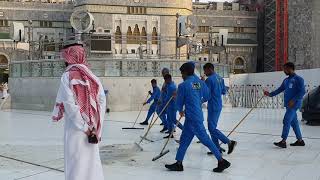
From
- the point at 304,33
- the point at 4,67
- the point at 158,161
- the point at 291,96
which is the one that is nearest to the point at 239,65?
the point at 304,33

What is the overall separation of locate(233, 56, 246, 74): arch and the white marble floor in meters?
43.4

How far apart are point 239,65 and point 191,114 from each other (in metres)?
49.2

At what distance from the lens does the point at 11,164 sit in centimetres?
660

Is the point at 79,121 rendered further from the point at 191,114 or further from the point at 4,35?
the point at 4,35

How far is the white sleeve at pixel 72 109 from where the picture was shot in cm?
383

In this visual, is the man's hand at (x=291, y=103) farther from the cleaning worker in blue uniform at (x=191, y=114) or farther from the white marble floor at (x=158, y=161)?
the cleaning worker in blue uniform at (x=191, y=114)

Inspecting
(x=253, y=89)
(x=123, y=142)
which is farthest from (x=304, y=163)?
(x=253, y=89)

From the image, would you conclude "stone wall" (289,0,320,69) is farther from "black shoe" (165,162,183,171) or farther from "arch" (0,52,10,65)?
"black shoe" (165,162,183,171)

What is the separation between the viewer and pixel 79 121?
12.6ft

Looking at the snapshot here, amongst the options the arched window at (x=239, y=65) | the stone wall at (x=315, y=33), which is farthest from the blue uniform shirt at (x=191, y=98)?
the arched window at (x=239, y=65)

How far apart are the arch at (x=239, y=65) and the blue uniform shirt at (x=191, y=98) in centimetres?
4825

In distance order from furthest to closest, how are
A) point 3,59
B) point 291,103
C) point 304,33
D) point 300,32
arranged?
point 3,59, point 300,32, point 304,33, point 291,103

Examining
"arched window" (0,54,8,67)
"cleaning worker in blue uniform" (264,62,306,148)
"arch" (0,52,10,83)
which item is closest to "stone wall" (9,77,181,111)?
"cleaning worker in blue uniform" (264,62,306,148)

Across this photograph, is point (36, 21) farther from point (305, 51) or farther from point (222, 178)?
point (222, 178)
